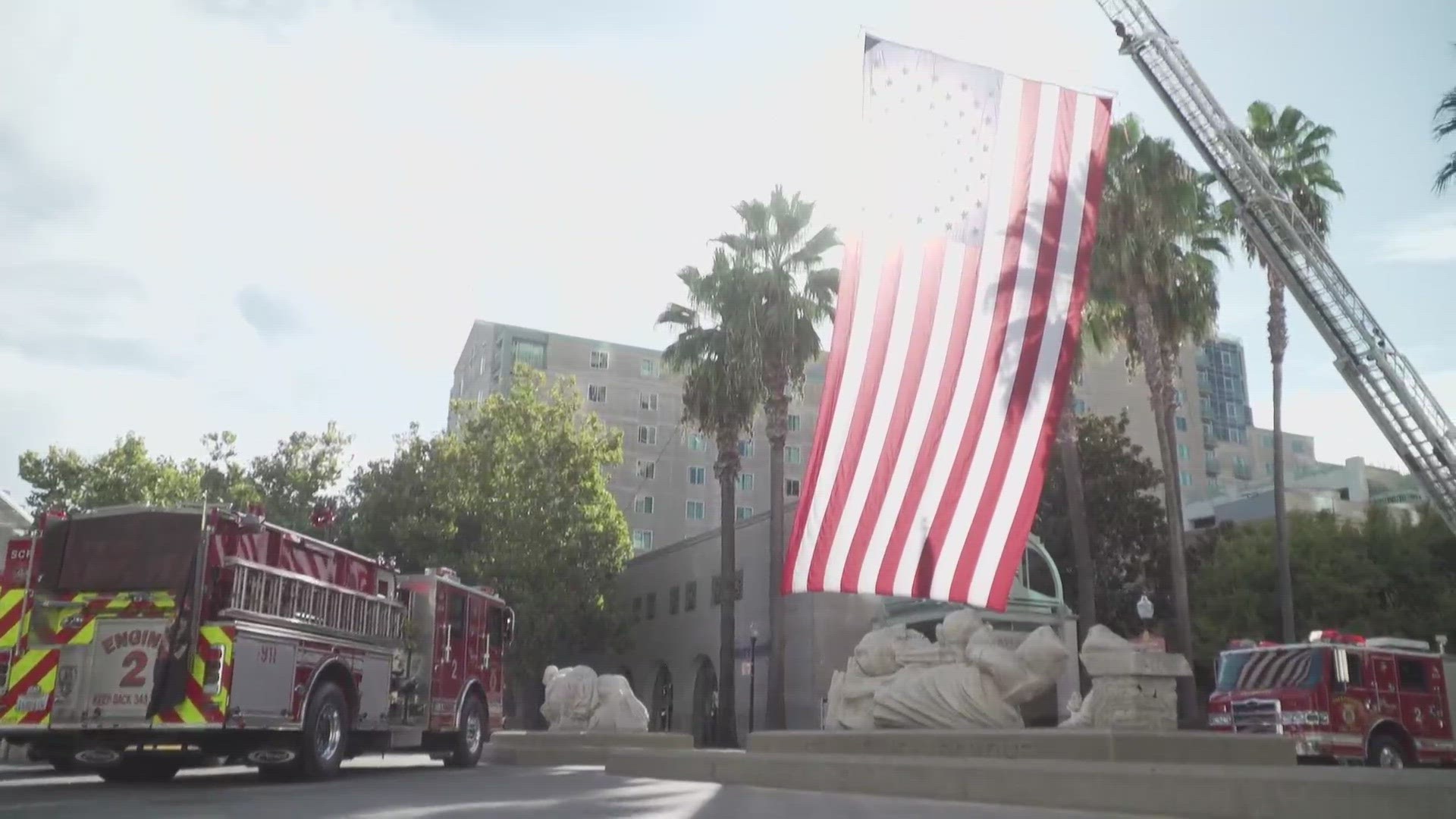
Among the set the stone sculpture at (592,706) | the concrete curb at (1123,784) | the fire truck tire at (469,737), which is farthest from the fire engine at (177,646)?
the stone sculpture at (592,706)

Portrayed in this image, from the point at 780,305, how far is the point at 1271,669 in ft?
53.5

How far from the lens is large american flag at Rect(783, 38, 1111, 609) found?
1419 cm

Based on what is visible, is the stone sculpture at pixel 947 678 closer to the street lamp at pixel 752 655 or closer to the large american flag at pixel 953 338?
the large american flag at pixel 953 338

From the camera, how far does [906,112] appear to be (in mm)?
14891

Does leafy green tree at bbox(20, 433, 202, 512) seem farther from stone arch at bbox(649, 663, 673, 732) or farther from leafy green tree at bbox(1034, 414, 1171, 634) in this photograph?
leafy green tree at bbox(1034, 414, 1171, 634)

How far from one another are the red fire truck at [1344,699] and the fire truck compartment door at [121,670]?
53.7 ft

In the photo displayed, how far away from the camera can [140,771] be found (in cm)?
1501

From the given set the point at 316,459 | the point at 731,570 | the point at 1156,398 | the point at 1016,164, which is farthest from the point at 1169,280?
the point at 316,459

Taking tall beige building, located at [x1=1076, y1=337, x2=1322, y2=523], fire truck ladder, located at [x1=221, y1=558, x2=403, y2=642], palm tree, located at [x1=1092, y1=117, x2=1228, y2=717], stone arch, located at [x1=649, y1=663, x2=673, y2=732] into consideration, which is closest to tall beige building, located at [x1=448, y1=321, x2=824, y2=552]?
tall beige building, located at [x1=1076, y1=337, x2=1322, y2=523]

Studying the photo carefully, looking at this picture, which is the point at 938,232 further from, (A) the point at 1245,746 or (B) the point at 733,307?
(B) the point at 733,307

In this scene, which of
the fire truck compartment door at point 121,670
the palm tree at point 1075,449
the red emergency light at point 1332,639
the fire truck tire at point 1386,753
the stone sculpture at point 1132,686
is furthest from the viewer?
the palm tree at point 1075,449

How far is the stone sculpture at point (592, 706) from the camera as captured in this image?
22.3 m

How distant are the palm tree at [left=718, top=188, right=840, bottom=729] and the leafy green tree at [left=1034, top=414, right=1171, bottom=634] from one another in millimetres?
11582

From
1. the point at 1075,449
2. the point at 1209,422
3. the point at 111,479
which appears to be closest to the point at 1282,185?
the point at 1075,449
